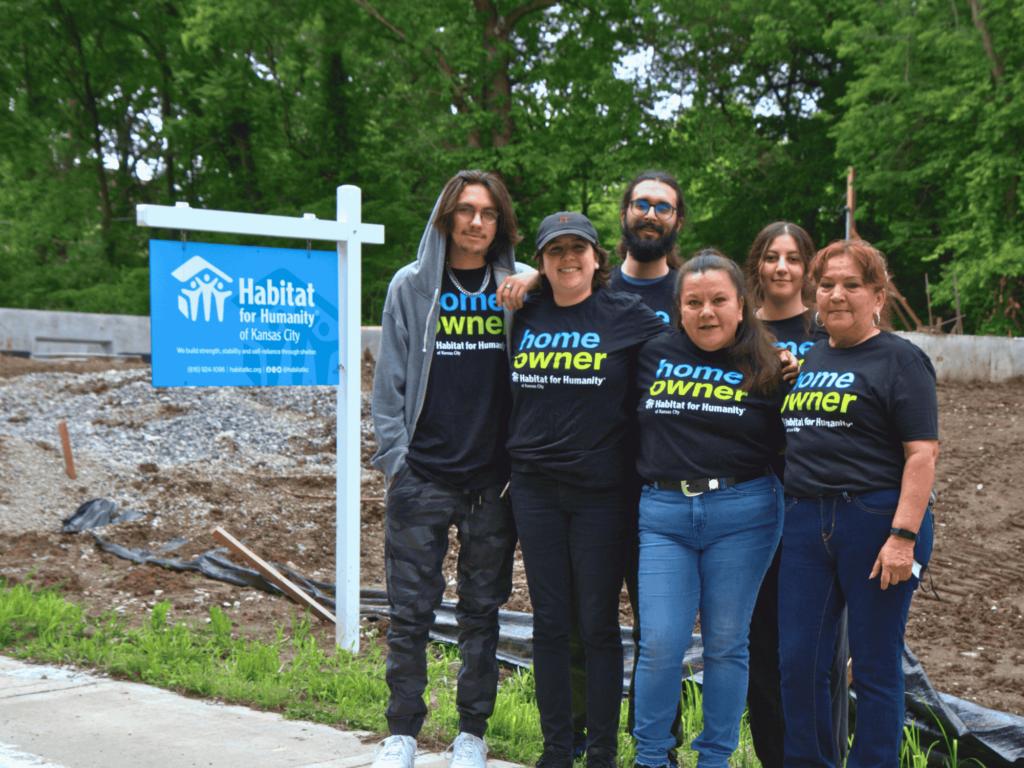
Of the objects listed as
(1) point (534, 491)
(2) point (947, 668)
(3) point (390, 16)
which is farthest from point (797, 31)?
(1) point (534, 491)

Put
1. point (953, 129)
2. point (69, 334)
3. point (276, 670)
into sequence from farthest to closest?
point (69, 334) → point (953, 129) → point (276, 670)

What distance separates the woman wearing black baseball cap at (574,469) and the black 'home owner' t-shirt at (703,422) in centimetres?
14

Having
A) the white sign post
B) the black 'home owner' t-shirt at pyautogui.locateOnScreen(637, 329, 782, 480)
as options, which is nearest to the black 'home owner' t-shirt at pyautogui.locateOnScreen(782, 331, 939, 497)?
the black 'home owner' t-shirt at pyautogui.locateOnScreen(637, 329, 782, 480)

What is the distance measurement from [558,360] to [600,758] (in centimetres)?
135

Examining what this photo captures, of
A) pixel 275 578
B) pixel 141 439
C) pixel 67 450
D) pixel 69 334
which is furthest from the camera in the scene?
pixel 69 334

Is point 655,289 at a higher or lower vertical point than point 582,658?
higher

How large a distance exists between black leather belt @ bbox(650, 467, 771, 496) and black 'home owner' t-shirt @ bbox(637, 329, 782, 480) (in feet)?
0.05

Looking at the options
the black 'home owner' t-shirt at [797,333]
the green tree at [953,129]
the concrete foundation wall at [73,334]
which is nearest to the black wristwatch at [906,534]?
the black 'home owner' t-shirt at [797,333]

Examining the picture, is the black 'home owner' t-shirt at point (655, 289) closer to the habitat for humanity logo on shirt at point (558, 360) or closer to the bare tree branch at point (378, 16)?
the habitat for humanity logo on shirt at point (558, 360)

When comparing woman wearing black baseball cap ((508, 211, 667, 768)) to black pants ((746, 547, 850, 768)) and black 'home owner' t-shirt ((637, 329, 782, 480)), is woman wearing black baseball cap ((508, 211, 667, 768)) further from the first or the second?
black pants ((746, 547, 850, 768))

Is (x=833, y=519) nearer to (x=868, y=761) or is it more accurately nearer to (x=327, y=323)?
(x=868, y=761)

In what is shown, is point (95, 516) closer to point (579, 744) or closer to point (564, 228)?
point (579, 744)

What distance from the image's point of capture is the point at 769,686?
3.12 meters

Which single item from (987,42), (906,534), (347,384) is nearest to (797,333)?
(906,534)
